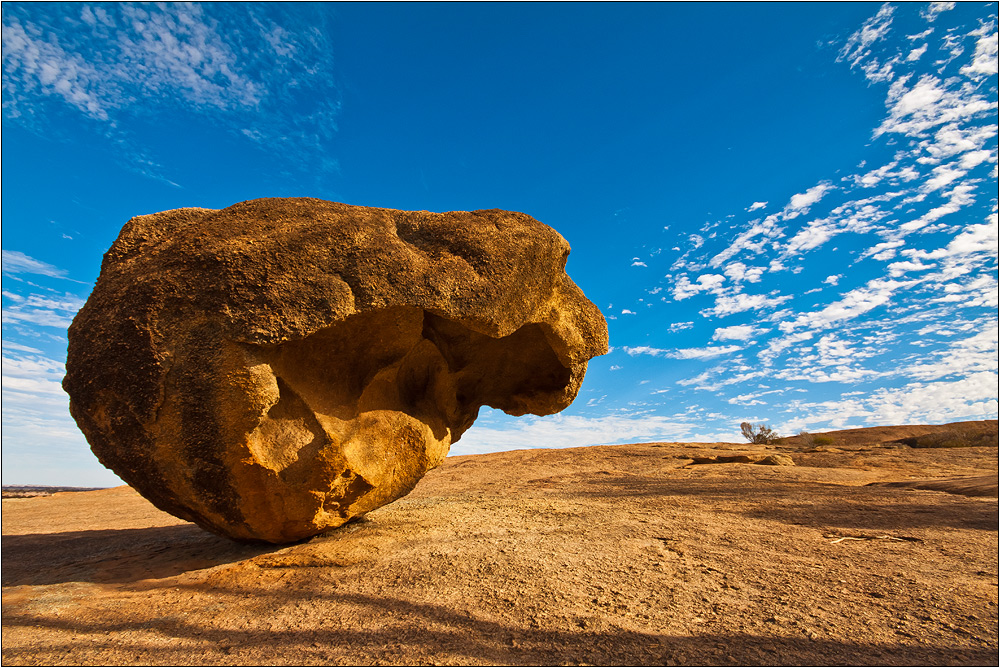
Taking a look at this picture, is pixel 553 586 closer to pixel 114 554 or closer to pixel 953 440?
pixel 114 554

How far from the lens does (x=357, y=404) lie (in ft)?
16.4

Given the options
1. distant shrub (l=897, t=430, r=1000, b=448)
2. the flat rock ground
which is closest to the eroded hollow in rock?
the flat rock ground

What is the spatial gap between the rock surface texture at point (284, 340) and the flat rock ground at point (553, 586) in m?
0.75

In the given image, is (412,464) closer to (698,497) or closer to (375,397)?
(375,397)

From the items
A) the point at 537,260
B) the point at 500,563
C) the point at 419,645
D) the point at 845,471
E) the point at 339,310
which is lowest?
the point at 419,645

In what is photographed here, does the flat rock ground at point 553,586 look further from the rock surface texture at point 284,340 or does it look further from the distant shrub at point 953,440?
the distant shrub at point 953,440

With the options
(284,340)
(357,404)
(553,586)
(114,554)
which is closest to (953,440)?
(553,586)

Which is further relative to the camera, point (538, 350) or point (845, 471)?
point (845, 471)

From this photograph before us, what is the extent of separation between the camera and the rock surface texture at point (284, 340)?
3885 millimetres

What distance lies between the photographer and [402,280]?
4.30m

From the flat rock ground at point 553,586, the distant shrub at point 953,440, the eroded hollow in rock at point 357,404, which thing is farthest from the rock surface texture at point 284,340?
the distant shrub at point 953,440

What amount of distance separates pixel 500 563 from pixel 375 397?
1.98m

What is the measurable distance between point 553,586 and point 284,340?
264cm

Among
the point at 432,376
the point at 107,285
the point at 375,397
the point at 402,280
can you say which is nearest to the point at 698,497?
the point at 432,376
